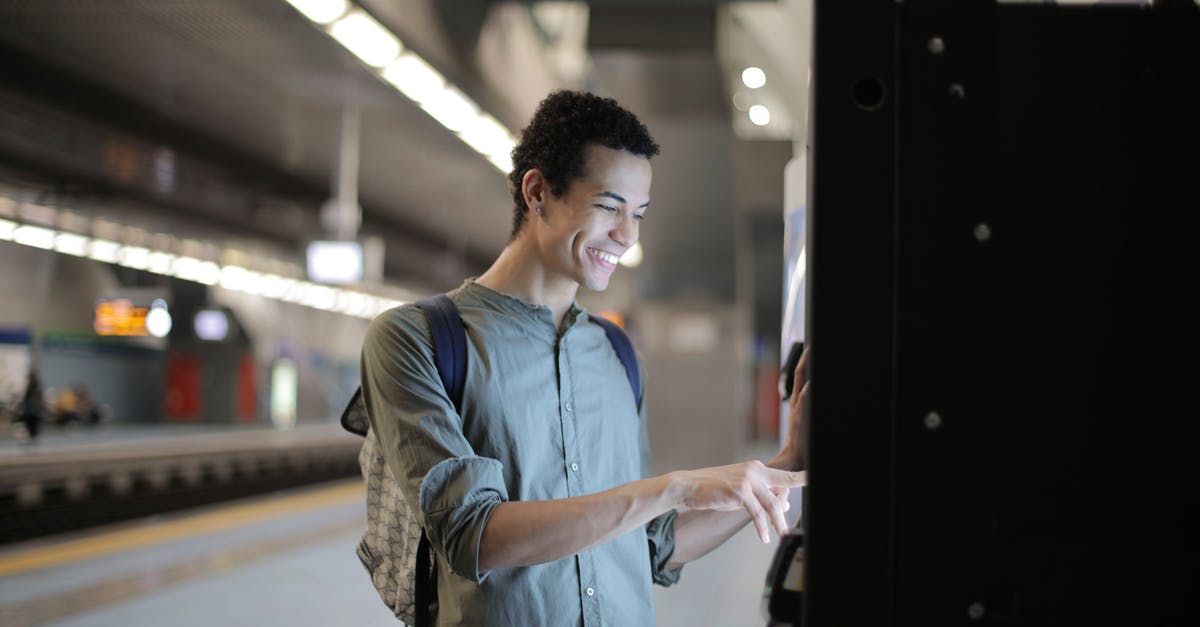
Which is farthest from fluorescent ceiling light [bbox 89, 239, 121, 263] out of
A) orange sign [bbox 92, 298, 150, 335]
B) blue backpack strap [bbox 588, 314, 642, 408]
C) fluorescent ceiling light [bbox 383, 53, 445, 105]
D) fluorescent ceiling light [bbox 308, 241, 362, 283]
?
blue backpack strap [bbox 588, 314, 642, 408]

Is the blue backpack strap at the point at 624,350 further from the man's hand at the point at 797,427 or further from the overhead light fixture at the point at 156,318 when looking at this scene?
the overhead light fixture at the point at 156,318

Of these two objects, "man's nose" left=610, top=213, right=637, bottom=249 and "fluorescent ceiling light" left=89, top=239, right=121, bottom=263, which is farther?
"fluorescent ceiling light" left=89, top=239, right=121, bottom=263

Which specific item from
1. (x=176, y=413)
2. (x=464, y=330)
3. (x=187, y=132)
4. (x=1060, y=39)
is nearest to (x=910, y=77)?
(x=1060, y=39)

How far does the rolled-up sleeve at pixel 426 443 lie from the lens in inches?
51.3

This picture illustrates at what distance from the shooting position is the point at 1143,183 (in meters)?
0.77

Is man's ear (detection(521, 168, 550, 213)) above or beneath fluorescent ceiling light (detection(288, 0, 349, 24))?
beneath

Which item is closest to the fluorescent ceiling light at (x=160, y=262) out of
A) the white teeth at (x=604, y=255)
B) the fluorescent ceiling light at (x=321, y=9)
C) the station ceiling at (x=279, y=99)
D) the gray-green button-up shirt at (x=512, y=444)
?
the station ceiling at (x=279, y=99)

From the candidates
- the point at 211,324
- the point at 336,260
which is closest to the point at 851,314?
the point at 336,260

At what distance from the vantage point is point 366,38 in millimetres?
5996

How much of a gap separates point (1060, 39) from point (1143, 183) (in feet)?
0.42

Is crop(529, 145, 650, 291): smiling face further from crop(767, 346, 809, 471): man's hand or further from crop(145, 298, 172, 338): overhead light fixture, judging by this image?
crop(145, 298, 172, 338): overhead light fixture

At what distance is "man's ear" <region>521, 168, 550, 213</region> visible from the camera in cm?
163

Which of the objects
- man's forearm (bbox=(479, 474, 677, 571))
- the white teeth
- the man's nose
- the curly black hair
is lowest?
man's forearm (bbox=(479, 474, 677, 571))

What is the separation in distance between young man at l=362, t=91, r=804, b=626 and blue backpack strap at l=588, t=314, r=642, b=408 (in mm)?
23
